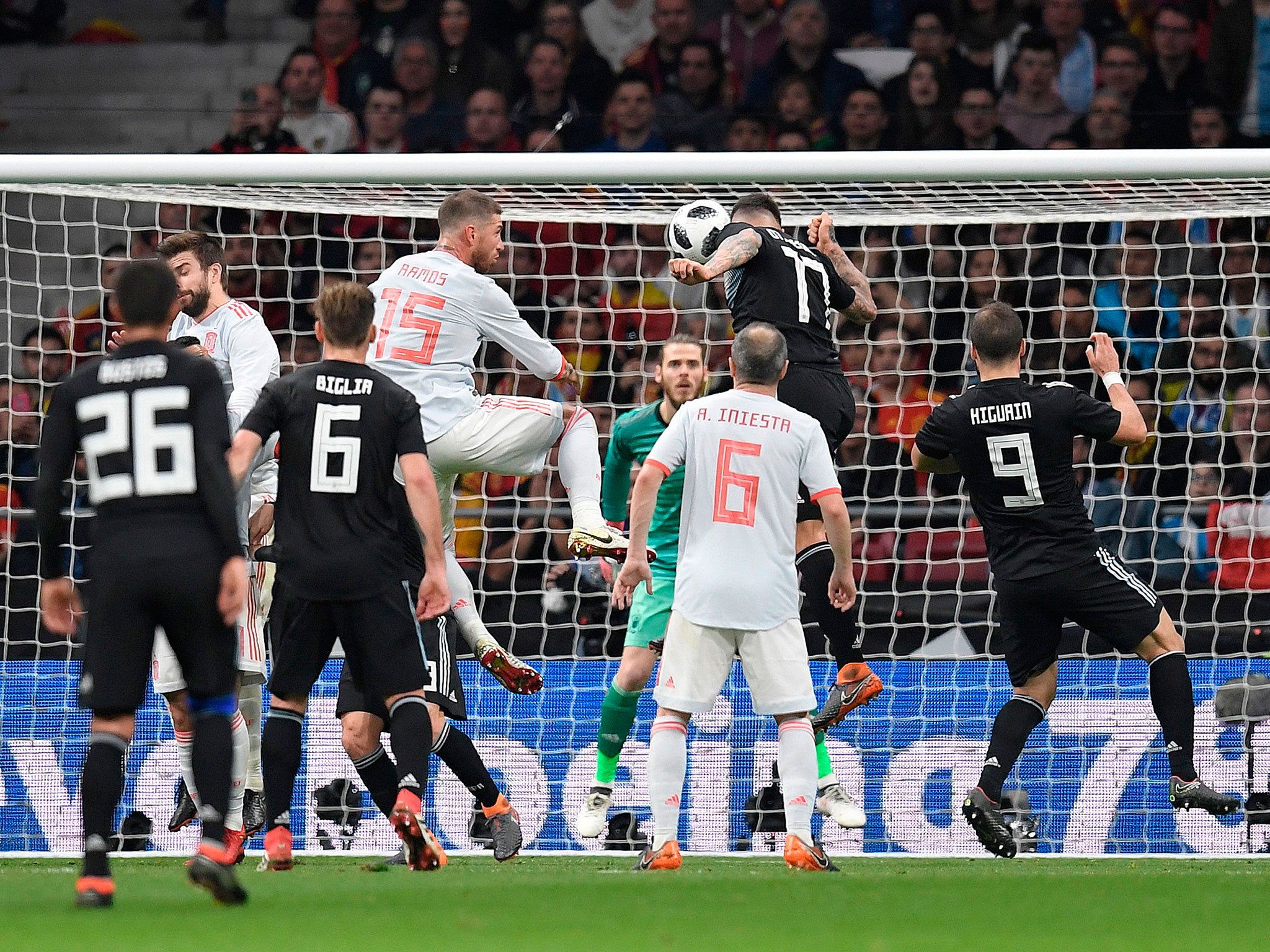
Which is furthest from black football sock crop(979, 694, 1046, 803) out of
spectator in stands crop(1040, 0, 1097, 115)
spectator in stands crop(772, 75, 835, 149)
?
spectator in stands crop(1040, 0, 1097, 115)

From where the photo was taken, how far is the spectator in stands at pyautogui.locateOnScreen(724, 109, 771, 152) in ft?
43.2

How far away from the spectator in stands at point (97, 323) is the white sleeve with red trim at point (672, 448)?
495 centimetres

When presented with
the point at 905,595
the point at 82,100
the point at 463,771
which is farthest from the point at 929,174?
the point at 82,100

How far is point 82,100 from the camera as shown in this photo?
14578 millimetres

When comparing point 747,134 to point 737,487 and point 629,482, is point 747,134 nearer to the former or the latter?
point 629,482

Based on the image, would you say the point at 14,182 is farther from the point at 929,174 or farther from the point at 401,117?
the point at 401,117

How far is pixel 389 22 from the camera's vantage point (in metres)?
14.4

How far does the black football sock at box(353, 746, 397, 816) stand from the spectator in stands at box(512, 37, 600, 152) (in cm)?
746

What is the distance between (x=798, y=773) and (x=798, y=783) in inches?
1.6

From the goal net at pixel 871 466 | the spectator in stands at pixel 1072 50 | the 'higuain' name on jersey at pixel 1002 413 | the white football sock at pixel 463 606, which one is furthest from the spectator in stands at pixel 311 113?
the 'higuain' name on jersey at pixel 1002 413

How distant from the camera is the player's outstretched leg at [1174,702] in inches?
289

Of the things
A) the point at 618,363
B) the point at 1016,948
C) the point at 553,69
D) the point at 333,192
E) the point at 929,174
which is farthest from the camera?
the point at 553,69

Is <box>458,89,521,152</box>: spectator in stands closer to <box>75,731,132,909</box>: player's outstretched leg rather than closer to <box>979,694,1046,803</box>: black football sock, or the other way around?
<box>979,694,1046,803</box>: black football sock

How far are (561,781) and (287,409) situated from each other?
337cm
